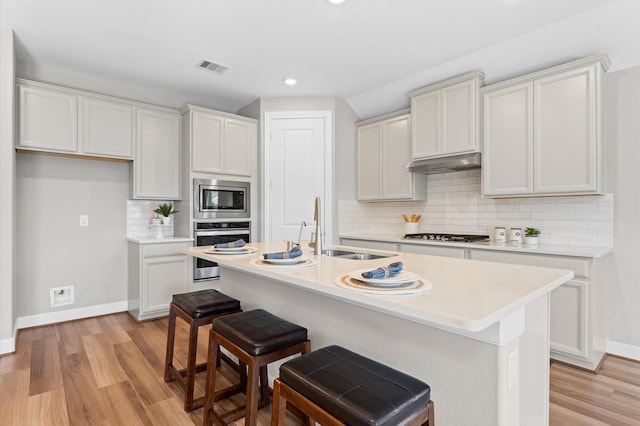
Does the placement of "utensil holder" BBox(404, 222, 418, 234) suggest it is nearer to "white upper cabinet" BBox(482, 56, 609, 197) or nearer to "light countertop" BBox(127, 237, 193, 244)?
"white upper cabinet" BBox(482, 56, 609, 197)

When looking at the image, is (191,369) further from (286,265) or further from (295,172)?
(295,172)

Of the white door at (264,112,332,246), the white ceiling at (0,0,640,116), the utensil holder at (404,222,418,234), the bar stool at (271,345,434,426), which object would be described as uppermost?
the white ceiling at (0,0,640,116)

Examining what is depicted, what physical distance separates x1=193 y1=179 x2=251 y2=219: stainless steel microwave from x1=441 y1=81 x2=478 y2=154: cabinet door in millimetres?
2427

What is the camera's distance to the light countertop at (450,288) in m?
0.94

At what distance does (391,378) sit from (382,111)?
3833 mm

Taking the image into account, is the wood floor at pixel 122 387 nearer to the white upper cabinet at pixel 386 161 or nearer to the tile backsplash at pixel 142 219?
the tile backsplash at pixel 142 219

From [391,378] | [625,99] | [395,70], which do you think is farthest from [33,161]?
[625,99]

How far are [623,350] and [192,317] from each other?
3.35m

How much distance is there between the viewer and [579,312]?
101 inches

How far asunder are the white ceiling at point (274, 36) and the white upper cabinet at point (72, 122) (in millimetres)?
350

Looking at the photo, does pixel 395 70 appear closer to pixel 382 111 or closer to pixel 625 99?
pixel 382 111

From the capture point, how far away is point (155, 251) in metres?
3.69

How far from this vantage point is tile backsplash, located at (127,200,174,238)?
4.04 metres

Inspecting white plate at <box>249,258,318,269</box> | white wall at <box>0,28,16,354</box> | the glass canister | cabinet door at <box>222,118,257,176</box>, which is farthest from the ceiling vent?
the glass canister
